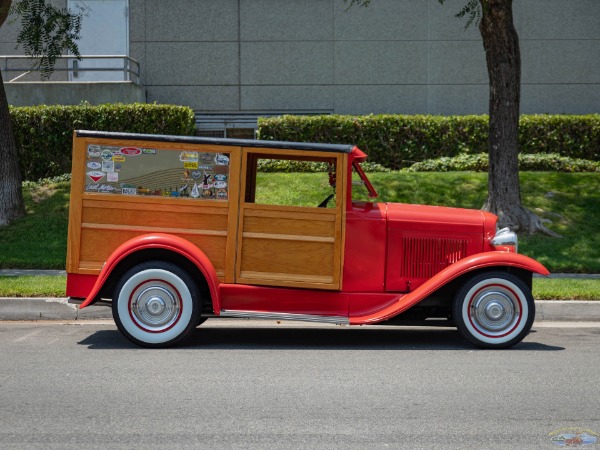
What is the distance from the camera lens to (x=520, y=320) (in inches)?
304

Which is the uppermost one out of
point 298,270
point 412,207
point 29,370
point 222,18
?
point 222,18

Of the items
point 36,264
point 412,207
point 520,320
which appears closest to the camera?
point 520,320

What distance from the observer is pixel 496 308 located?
772 centimetres

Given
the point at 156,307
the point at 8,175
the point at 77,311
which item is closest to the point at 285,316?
the point at 156,307

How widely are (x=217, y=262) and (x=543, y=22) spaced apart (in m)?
15.7

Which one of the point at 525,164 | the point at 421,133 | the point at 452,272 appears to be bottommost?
the point at 452,272

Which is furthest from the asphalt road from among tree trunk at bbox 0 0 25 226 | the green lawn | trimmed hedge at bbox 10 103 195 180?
trimmed hedge at bbox 10 103 195 180

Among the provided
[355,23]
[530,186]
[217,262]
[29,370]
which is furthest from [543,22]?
[29,370]

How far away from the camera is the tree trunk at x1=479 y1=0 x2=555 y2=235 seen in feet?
44.3

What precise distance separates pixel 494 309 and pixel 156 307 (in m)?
3.03

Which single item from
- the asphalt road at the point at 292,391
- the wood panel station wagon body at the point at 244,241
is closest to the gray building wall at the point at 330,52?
the asphalt road at the point at 292,391

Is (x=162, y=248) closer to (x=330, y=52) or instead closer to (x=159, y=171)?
(x=159, y=171)

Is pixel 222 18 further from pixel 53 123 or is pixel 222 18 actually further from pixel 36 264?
pixel 36 264
